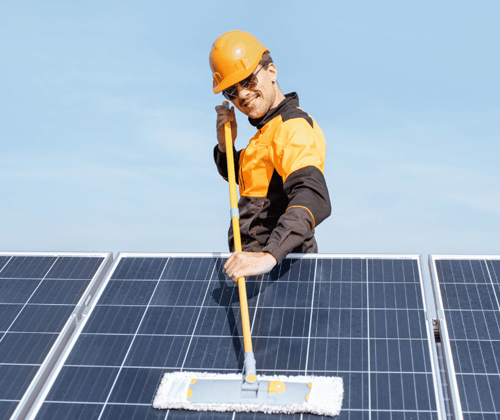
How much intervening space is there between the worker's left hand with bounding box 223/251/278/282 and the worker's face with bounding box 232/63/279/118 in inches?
50.1

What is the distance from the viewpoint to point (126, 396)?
3045 millimetres

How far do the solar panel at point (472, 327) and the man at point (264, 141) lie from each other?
0.82 meters

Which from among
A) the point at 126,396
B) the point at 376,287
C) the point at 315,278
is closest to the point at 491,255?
the point at 376,287

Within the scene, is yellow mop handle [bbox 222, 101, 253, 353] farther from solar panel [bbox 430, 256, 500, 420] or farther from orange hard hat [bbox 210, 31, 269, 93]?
solar panel [bbox 430, 256, 500, 420]

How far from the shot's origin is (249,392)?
2.96 meters

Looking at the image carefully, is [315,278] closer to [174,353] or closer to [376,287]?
[376,287]

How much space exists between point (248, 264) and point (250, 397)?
0.68 metres

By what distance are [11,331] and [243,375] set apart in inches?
57.1

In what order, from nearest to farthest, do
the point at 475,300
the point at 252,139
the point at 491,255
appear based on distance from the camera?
1. the point at 475,300
2. the point at 491,255
3. the point at 252,139

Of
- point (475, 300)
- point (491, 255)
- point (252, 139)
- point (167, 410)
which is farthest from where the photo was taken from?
point (252, 139)

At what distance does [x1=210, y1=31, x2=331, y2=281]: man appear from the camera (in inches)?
151

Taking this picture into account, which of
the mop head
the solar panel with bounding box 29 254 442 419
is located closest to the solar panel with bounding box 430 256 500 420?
the solar panel with bounding box 29 254 442 419

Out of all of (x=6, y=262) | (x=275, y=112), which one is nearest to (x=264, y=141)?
(x=275, y=112)

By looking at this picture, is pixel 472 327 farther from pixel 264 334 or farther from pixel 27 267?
pixel 27 267
